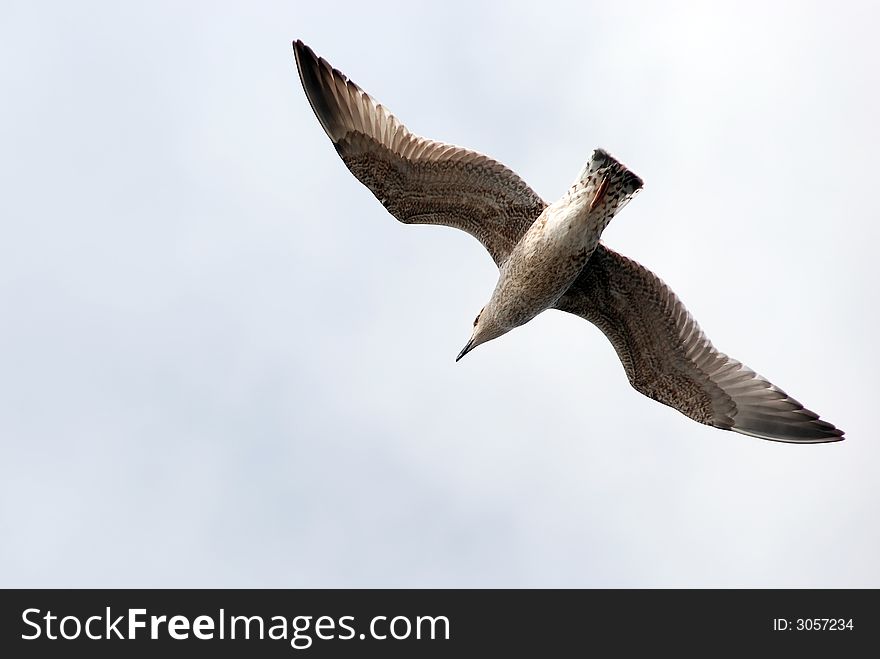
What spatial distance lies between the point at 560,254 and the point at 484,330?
1.59m

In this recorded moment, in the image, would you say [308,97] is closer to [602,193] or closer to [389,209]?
[389,209]

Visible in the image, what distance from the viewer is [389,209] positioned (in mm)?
17047

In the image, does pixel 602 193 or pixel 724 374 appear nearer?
pixel 602 193

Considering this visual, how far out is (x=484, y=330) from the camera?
1742 centimetres

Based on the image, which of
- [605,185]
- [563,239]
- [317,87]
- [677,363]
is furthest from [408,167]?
[677,363]

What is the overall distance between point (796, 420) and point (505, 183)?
4431mm

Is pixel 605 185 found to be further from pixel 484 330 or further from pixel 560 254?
pixel 484 330

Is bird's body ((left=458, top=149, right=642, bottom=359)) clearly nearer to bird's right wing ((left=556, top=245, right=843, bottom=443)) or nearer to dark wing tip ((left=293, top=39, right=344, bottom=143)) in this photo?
bird's right wing ((left=556, top=245, right=843, bottom=443))

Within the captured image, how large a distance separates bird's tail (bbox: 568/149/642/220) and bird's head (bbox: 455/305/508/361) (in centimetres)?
189

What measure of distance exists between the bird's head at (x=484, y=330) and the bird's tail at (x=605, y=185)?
6.20 feet

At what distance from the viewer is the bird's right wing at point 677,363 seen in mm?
16938

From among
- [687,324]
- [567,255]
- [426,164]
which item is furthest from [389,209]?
[687,324]

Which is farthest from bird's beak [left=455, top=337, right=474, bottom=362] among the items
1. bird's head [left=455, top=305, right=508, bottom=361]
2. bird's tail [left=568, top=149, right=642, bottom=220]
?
bird's tail [left=568, top=149, right=642, bottom=220]

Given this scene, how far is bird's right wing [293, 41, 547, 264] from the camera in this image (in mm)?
16672
